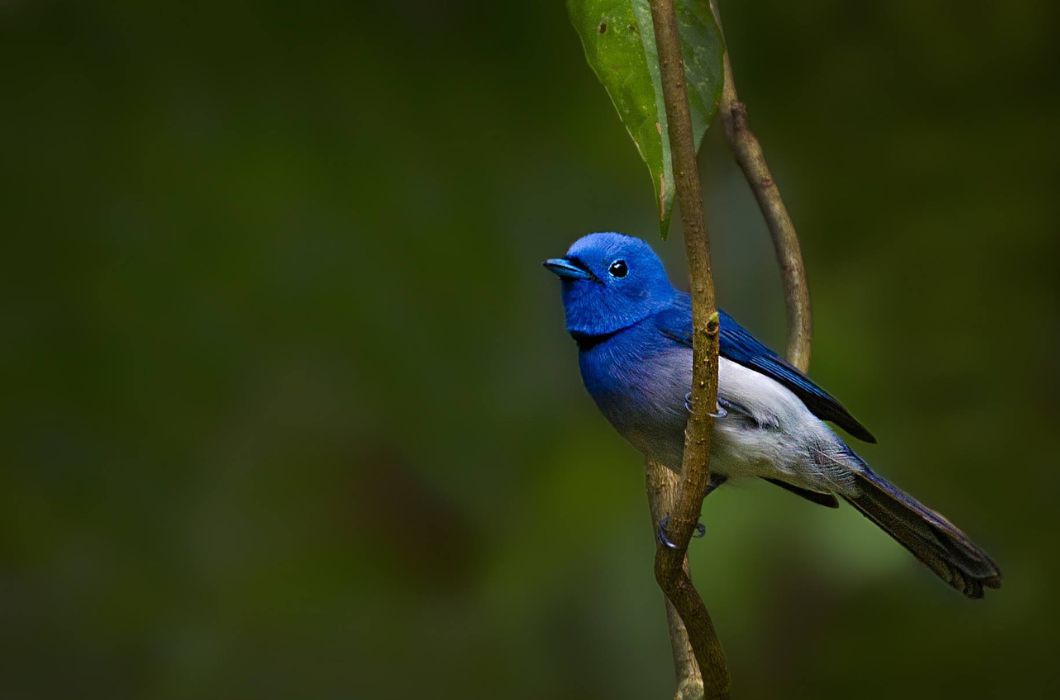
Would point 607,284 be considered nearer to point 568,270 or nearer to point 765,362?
point 568,270

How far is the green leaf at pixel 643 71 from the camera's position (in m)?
1.82

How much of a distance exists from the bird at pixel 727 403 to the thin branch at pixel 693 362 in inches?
22.6

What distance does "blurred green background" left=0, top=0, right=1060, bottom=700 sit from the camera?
354 centimetres

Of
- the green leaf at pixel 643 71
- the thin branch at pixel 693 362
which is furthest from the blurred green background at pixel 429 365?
the green leaf at pixel 643 71

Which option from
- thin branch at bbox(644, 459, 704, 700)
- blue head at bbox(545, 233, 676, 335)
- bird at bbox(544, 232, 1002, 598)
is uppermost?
blue head at bbox(545, 233, 676, 335)

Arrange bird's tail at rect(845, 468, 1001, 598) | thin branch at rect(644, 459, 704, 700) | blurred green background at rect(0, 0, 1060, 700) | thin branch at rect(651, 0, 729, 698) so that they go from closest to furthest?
thin branch at rect(651, 0, 729, 698) → thin branch at rect(644, 459, 704, 700) → bird's tail at rect(845, 468, 1001, 598) → blurred green background at rect(0, 0, 1060, 700)

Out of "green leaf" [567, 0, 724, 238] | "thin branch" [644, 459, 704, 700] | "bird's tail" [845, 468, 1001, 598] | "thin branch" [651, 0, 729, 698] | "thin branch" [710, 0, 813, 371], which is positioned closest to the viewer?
"thin branch" [651, 0, 729, 698]

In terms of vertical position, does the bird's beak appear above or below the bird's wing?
above

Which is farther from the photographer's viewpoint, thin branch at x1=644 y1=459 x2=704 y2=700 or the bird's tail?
the bird's tail

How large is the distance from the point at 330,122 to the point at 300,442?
36.3 inches

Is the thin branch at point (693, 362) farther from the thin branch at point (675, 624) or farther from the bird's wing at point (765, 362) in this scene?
the bird's wing at point (765, 362)

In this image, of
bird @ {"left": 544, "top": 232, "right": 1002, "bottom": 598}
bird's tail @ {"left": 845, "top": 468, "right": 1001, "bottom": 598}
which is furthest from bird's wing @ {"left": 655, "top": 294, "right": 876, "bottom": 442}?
bird's tail @ {"left": 845, "top": 468, "right": 1001, "bottom": 598}

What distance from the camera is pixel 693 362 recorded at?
5.91 feet

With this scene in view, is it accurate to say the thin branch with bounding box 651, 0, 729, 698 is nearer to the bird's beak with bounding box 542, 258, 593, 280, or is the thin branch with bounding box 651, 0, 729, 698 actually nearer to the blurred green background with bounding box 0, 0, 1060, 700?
the bird's beak with bounding box 542, 258, 593, 280
